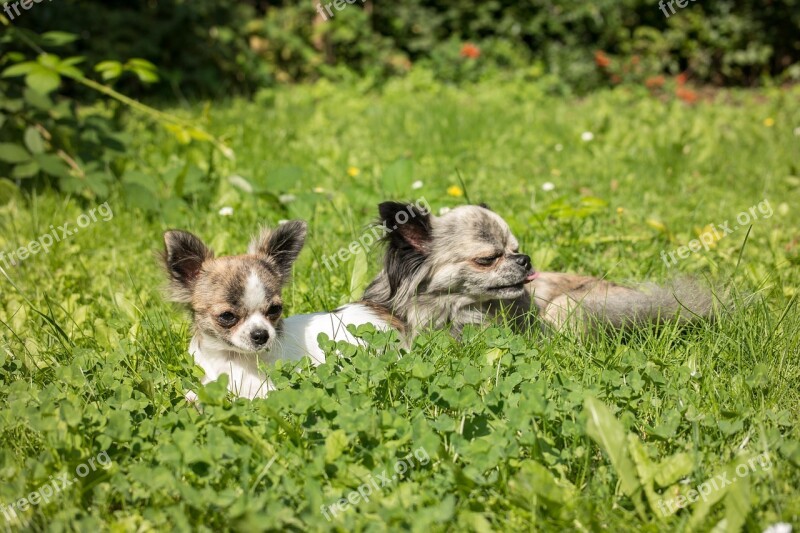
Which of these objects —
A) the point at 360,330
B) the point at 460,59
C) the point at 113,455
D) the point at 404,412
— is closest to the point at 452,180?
the point at 360,330

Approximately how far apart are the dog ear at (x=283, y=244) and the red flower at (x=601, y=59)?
7.08m

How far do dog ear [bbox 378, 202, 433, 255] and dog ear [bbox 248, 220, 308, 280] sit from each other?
0.37 m

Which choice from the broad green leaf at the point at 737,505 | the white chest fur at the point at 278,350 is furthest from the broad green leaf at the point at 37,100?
the broad green leaf at the point at 737,505

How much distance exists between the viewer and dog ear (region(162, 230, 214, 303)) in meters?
3.04

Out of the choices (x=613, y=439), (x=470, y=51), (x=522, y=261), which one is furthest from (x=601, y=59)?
(x=613, y=439)

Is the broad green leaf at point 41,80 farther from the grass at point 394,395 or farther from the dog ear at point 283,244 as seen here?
the dog ear at point 283,244

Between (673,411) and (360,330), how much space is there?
119cm

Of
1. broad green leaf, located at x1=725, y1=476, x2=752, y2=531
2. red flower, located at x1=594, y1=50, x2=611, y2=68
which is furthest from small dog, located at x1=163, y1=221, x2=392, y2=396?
red flower, located at x1=594, y1=50, x2=611, y2=68

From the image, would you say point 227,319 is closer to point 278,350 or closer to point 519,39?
point 278,350

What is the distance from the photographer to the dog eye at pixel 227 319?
2.96m

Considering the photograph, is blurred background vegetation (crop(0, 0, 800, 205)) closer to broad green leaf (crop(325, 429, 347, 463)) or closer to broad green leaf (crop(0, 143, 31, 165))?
broad green leaf (crop(0, 143, 31, 165))

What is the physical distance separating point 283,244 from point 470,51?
262 inches

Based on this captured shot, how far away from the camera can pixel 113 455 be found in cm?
244

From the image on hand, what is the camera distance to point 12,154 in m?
4.75
